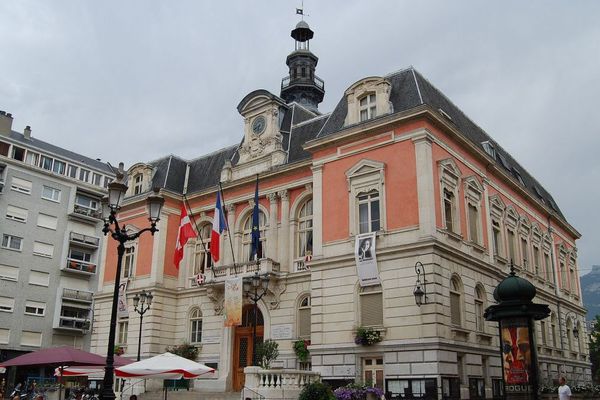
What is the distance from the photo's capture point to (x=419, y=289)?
2059 centimetres

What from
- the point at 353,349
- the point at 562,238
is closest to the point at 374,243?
the point at 353,349

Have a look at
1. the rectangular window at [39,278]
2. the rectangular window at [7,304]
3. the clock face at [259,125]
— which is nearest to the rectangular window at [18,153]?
the rectangular window at [39,278]

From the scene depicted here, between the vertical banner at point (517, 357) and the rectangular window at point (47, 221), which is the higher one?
the rectangular window at point (47, 221)

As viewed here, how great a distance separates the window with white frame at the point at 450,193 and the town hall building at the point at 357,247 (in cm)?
8

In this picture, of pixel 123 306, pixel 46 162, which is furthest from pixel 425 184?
pixel 46 162

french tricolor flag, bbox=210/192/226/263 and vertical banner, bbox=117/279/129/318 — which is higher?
french tricolor flag, bbox=210/192/226/263

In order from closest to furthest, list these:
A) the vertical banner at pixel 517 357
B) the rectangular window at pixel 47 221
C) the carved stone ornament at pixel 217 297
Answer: the vertical banner at pixel 517 357 < the carved stone ornament at pixel 217 297 < the rectangular window at pixel 47 221

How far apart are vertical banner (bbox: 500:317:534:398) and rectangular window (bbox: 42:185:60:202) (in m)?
39.3

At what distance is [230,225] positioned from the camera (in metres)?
30.9

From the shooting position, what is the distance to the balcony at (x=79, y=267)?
45.7m

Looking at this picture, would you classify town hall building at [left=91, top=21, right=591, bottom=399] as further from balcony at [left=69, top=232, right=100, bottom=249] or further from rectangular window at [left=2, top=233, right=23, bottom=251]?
balcony at [left=69, top=232, right=100, bottom=249]

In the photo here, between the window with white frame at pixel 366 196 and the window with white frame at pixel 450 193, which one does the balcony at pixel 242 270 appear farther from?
the window with white frame at pixel 450 193

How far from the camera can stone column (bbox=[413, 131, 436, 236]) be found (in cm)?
2169

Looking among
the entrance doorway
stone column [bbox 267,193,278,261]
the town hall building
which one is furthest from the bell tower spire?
the entrance doorway
